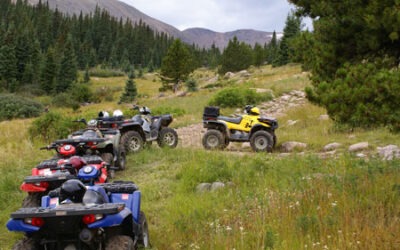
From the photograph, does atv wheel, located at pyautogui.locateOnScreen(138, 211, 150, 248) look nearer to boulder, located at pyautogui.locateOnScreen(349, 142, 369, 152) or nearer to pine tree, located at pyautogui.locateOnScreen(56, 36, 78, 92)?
boulder, located at pyautogui.locateOnScreen(349, 142, 369, 152)

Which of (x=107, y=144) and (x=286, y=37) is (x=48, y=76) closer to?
(x=286, y=37)

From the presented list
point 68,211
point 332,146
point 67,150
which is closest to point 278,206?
point 68,211

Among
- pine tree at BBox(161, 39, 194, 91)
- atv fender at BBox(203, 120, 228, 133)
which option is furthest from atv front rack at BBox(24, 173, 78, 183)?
pine tree at BBox(161, 39, 194, 91)

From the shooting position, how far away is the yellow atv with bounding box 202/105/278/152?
12.0m

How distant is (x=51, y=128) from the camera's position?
46.7ft

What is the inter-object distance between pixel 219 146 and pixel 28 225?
8.54 meters

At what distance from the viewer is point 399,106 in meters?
5.06

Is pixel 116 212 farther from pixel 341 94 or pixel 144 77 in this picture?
pixel 144 77

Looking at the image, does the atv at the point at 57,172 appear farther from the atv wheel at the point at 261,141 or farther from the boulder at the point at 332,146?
the boulder at the point at 332,146

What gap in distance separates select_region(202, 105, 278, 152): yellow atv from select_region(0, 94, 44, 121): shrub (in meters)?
28.5

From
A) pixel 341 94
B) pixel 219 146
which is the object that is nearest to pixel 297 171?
pixel 341 94

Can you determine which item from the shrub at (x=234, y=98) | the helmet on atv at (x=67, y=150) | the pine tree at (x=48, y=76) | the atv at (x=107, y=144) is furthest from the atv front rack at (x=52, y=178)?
the pine tree at (x=48, y=76)

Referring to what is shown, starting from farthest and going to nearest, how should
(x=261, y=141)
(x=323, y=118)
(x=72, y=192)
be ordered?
(x=323, y=118)
(x=261, y=141)
(x=72, y=192)

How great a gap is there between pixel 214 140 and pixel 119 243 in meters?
8.39
